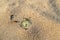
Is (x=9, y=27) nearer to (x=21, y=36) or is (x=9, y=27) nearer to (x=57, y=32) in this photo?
(x=21, y=36)

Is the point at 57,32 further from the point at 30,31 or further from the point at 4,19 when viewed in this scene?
the point at 4,19

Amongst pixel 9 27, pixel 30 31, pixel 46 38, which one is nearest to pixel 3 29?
pixel 9 27

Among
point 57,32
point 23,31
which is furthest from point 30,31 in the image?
point 57,32

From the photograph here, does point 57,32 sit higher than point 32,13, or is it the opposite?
point 32,13

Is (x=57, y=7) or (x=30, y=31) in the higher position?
(x=57, y=7)

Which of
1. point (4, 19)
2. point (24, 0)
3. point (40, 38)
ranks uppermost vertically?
point (24, 0)
